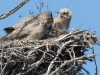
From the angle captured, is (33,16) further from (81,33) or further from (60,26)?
(81,33)

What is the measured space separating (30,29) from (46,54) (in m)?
1.41

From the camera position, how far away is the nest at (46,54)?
9688mm

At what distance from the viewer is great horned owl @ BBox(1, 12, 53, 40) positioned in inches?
438

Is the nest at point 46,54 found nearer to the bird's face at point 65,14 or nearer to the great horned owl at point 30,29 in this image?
the great horned owl at point 30,29

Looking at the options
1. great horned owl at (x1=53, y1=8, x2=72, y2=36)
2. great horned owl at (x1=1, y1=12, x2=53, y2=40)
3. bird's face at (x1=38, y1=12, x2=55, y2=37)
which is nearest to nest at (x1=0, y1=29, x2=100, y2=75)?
great horned owl at (x1=1, y1=12, x2=53, y2=40)

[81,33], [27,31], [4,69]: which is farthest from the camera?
[27,31]

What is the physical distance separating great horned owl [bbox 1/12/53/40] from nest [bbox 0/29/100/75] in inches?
21.0

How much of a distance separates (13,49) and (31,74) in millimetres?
638

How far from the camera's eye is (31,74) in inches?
388

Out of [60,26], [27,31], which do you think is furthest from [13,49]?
[60,26]

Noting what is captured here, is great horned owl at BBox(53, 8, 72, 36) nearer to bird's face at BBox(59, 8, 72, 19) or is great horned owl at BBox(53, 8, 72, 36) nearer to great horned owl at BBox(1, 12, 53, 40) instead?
bird's face at BBox(59, 8, 72, 19)

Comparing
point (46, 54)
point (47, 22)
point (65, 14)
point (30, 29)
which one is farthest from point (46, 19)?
point (46, 54)

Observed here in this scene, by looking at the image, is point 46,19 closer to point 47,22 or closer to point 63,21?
point 47,22

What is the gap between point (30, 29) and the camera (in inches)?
440
